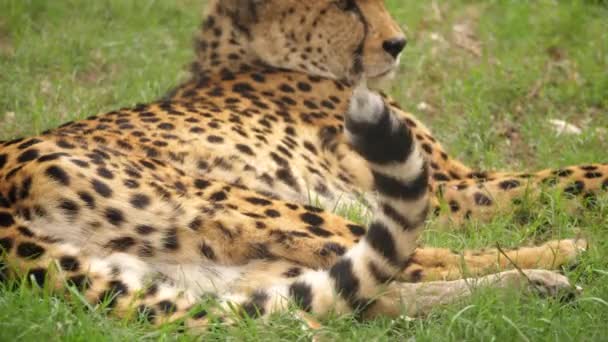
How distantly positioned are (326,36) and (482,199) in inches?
40.0

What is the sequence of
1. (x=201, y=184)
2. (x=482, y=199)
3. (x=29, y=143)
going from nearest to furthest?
(x=29, y=143), (x=201, y=184), (x=482, y=199)

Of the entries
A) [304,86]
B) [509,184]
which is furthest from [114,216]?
[509,184]

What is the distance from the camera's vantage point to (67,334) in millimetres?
2730

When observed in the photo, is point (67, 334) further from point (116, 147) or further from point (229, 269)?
point (116, 147)

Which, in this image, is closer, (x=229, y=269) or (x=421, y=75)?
(x=229, y=269)

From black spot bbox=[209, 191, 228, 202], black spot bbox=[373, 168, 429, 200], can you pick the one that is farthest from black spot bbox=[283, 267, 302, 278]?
black spot bbox=[373, 168, 429, 200]

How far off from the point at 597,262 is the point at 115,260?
1.60m

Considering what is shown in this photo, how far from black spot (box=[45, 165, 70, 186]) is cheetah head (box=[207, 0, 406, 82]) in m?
1.77

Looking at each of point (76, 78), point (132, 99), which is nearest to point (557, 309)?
point (132, 99)

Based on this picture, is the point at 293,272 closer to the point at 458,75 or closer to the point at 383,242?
the point at 383,242

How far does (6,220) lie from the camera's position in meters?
3.06

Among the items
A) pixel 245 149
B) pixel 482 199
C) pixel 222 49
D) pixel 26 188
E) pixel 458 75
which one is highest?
pixel 26 188

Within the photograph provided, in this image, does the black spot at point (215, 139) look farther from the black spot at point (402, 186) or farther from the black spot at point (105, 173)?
the black spot at point (402, 186)

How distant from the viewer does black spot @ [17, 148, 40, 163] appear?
10.5 feet
